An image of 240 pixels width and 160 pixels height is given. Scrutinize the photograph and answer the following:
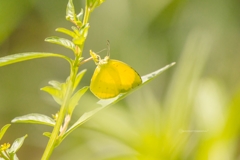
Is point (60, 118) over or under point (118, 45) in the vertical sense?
over

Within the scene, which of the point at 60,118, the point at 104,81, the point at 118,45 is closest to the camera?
the point at 60,118

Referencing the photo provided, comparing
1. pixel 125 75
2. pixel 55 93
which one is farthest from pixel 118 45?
pixel 55 93

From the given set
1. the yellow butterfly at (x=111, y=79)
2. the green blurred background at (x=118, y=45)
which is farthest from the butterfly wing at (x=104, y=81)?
the green blurred background at (x=118, y=45)

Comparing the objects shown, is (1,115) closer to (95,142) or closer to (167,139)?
(95,142)

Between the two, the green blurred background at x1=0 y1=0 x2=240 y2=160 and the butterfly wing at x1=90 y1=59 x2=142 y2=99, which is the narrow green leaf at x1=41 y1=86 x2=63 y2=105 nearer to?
the butterfly wing at x1=90 y1=59 x2=142 y2=99

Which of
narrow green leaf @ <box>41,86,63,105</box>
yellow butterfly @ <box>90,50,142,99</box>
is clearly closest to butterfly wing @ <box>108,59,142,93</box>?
yellow butterfly @ <box>90,50,142,99</box>

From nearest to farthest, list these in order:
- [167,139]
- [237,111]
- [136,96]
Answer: [237,111] → [167,139] → [136,96]

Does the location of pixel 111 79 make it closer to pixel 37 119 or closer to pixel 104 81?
pixel 104 81

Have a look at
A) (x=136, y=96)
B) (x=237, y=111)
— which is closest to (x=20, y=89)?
(x=136, y=96)
